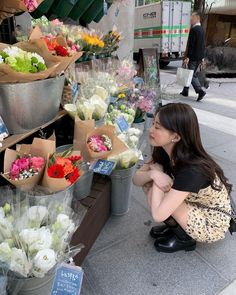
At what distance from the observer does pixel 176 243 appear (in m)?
2.26

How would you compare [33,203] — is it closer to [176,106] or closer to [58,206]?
[58,206]

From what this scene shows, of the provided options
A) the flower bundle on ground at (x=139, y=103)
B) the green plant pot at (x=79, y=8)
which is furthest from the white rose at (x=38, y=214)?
the green plant pot at (x=79, y=8)

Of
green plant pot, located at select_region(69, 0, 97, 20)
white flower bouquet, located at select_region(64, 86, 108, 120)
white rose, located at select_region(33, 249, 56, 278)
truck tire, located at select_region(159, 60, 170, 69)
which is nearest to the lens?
white rose, located at select_region(33, 249, 56, 278)

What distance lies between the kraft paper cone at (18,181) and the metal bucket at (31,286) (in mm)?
472

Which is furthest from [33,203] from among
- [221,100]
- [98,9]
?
[221,100]

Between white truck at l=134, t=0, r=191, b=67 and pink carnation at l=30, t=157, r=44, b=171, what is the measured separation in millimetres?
11943

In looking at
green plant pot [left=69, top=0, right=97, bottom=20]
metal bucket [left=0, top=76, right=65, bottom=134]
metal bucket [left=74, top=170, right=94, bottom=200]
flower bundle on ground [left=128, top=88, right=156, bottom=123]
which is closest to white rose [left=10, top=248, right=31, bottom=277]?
metal bucket [left=0, top=76, right=65, bottom=134]

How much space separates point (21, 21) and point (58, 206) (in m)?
3.17

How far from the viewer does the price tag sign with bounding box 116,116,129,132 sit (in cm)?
256

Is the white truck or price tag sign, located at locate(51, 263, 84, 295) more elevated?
the white truck

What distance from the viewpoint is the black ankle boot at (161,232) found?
234 centimetres

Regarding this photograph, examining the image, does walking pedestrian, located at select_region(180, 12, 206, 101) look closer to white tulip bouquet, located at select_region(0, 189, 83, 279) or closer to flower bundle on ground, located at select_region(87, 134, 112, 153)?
flower bundle on ground, located at select_region(87, 134, 112, 153)

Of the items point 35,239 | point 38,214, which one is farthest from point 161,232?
point 35,239

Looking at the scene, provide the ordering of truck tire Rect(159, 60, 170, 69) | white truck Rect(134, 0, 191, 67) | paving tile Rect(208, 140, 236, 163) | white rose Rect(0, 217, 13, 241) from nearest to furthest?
white rose Rect(0, 217, 13, 241)
paving tile Rect(208, 140, 236, 163)
white truck Rect(134, 0, 191, 67)
truck tire Rect(159, 60, 170, 69)
